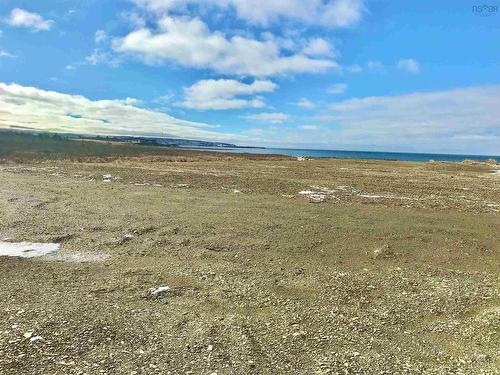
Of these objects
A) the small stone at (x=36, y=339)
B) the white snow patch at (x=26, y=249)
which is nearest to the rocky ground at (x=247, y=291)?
the small stone at (x=36, y=339)

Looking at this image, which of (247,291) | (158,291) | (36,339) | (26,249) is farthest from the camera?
(26,249)

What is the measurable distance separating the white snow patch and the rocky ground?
47 centimetres

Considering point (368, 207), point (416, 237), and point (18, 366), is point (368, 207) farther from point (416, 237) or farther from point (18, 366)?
point (18, 366)

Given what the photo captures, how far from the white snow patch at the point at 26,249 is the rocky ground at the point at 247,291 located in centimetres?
47

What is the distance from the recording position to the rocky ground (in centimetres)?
715

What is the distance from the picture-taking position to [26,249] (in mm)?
13133

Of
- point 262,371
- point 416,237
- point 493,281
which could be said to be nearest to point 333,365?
point 262,371

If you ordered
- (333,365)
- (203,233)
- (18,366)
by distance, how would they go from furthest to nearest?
(203,233)
(333,365)
(18,366)

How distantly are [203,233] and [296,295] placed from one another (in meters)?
6.51

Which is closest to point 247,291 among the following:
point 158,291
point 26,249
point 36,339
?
point 158,291

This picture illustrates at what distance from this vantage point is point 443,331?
8461mm

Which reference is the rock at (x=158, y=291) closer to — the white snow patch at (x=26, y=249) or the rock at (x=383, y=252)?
the white snow patch at (x=26, y=249)

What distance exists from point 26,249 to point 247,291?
7.84m

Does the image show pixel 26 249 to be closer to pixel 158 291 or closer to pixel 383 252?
pixel 158 291
